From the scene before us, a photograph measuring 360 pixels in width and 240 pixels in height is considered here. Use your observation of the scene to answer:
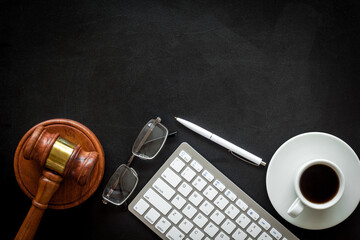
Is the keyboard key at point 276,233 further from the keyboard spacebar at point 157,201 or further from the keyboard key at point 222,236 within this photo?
the keyboard spacebar at point 157,201

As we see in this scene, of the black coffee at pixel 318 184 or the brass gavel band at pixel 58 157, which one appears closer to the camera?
the brass gavel band at pixel 58 157

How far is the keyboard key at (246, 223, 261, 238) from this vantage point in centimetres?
87

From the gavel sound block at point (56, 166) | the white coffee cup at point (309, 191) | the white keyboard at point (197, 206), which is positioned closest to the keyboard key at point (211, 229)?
the white keyboard at point (197, 206)

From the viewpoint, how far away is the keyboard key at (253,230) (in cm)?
87

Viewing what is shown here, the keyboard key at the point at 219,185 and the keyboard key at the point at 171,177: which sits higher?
the keyboard key at the point at 171,177


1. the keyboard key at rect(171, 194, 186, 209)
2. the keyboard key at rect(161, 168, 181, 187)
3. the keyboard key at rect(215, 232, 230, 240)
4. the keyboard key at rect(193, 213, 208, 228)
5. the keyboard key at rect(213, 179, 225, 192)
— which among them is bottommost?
the keyboard key at rect(215, 232, 230, 240)

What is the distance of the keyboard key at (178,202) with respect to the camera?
0.87 meters

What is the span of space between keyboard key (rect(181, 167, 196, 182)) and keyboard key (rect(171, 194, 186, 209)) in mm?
55

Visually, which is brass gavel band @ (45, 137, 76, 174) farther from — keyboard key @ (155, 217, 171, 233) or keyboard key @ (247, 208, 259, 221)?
keyboard key @ (247, 208, 259, 221)

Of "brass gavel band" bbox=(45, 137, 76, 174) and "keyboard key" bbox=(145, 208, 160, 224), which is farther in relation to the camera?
"keyboard key" bbox=(145, 208, 160, 224)

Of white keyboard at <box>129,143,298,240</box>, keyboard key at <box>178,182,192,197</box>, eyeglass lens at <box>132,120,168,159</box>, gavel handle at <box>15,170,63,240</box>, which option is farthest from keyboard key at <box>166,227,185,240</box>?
gavel handle at <box>15,170,63,240</box>

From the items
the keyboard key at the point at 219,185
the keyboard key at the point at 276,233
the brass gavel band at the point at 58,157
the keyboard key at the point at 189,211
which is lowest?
the keyboard key at the point at 276,233

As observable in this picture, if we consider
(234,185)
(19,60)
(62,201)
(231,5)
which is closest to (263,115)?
(234,185)

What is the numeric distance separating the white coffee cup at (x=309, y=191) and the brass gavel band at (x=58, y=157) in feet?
1.87
